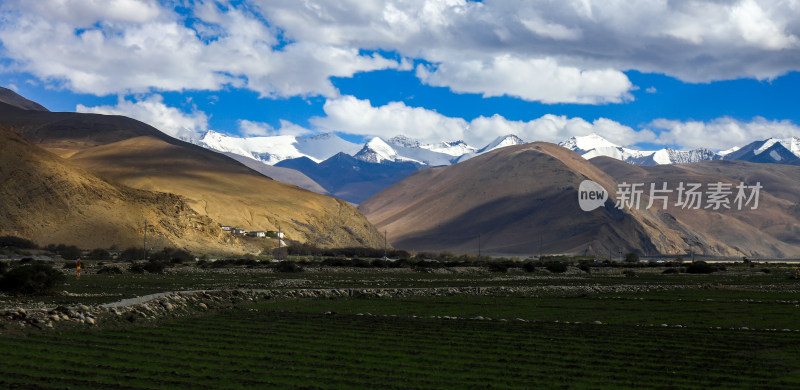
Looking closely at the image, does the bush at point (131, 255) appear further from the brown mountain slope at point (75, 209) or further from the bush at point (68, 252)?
the brown mountain slope at point (75, 209)

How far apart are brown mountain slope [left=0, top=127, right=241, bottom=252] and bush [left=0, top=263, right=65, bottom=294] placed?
63994 millimetres

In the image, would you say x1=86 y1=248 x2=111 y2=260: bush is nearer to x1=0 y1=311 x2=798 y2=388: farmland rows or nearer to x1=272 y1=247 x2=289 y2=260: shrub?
x1=272 y1=247 x2=289 y2=260: shrub

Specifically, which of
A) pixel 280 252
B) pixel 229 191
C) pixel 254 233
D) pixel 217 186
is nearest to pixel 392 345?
pixel 280 252

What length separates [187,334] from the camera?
20.2m

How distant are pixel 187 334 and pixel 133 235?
3185 inches

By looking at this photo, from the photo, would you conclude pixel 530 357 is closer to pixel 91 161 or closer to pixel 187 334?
pixel 187 334

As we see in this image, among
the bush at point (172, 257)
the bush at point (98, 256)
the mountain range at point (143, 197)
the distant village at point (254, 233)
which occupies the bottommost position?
the bush at point (98, 256)

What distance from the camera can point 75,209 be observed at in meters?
96.7

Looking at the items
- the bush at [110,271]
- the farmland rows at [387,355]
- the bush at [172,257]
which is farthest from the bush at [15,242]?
the farmland rows at [387,355]

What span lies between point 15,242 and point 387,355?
7586 cm

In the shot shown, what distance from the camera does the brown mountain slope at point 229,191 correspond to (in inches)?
5413

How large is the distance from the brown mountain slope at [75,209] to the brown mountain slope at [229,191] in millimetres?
20906

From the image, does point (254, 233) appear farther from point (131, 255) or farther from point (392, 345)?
point (392, 345)

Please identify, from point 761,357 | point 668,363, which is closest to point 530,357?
point 668,363
